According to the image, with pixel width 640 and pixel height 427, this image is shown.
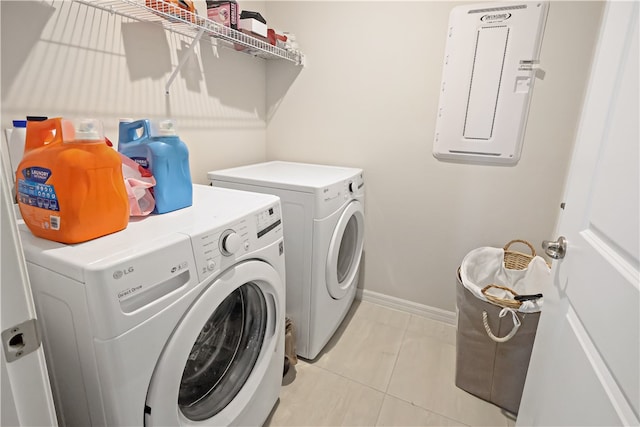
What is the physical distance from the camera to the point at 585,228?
786mm

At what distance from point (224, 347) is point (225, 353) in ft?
0.07

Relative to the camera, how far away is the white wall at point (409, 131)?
5.13 feet

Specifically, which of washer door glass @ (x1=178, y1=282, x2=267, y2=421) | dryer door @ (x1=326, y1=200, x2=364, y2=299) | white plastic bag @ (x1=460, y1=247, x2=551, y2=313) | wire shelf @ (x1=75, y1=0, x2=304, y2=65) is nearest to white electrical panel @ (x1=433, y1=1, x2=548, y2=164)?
white plastic bag @ (x1=460, y1=247, x2=551, y2=313)

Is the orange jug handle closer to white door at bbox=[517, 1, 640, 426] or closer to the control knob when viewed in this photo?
the control knob

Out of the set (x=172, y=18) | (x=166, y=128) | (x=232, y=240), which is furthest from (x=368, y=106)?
(x=232, y=240)

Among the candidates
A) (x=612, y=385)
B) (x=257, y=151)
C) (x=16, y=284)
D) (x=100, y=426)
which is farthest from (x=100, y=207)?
(x=257, y=151)

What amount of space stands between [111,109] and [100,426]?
1.06m

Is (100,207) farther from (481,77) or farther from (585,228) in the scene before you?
(481,77)

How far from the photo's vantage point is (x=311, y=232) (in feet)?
4.73

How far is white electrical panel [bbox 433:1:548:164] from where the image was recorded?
154cm

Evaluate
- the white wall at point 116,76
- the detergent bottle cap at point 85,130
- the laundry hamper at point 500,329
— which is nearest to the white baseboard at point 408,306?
the laundry hamper at point 500,329

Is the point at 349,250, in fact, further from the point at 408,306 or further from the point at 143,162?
the point at 143,162

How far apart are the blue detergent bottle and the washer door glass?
35cm

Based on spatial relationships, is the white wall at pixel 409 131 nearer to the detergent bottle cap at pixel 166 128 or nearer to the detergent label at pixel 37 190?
the detergent bottle cap at pixel 166 128
